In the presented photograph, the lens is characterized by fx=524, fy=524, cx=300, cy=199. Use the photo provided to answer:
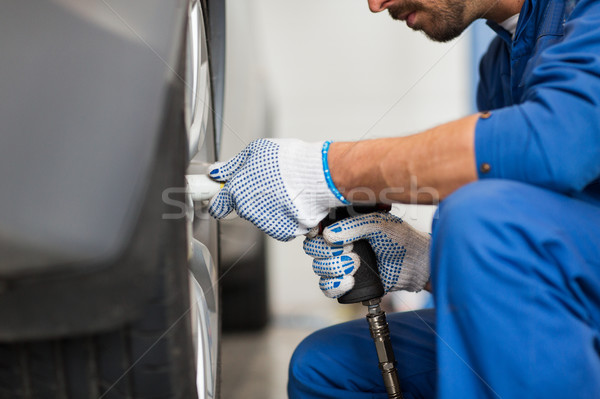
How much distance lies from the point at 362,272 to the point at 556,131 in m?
0.34

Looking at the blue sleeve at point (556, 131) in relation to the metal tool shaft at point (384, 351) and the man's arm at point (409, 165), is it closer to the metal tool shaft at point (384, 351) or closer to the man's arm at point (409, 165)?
the man's arm at point (409, 165)

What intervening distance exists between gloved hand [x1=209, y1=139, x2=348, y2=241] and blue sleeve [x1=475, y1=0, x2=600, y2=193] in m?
0.22

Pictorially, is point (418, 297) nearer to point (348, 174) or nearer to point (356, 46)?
point (356, 46)

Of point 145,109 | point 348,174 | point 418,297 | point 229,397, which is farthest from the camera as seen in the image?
point 418,297

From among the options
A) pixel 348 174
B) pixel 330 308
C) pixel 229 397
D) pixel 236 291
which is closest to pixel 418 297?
pixel 330 308

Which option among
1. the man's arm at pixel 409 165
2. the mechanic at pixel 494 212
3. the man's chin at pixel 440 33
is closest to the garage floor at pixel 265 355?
the mechanic at pixel 494 212

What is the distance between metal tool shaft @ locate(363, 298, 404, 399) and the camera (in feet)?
2.64

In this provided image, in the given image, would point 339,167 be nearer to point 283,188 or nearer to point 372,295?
point 283,188

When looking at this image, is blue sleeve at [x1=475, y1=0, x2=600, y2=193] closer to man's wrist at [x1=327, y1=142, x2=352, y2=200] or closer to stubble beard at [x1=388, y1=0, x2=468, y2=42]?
man's wrist at [x1=327, y1=142, x2=352, y2=200]

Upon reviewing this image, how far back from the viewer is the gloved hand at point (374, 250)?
0.78m

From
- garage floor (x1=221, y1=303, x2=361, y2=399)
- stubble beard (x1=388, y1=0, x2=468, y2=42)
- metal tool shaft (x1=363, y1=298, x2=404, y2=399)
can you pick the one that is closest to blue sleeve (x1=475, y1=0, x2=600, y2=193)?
metal tool shaft (x1=363, y1=298, x2=404, y2=399)

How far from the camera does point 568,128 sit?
2.01ft

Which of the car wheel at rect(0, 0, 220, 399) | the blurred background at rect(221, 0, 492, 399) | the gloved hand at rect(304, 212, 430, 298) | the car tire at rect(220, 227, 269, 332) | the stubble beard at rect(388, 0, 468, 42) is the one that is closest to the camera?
the car wheel at rect(0, 0, 220, 399)

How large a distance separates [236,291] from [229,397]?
466 millimetres
